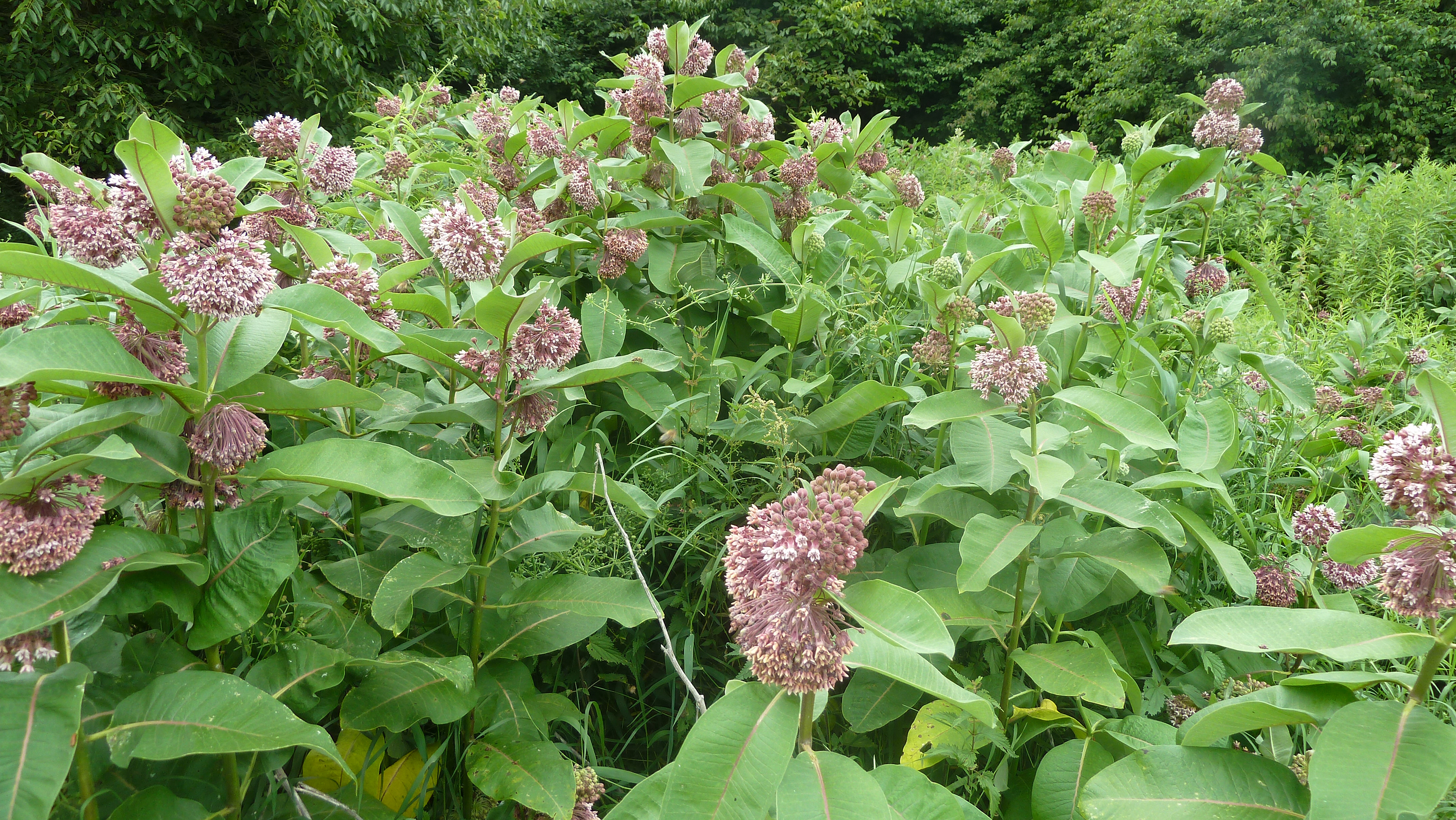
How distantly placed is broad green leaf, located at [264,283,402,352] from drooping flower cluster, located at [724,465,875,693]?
0.76 metres

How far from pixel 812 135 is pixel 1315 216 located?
5640 mm

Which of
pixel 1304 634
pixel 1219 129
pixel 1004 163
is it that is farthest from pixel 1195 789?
pixel 1004 163

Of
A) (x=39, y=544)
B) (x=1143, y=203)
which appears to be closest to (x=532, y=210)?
(x=39, y=544)

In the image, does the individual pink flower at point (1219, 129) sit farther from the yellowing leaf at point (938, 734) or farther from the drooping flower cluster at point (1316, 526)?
the yellowing leaf at point (938, 734)

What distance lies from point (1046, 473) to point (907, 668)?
596mm

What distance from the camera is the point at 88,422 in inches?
45.3

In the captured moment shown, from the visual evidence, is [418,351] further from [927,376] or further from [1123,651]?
[1123,651]

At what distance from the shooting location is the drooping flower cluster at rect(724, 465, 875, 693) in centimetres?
104

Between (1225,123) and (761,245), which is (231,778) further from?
(1225,123)

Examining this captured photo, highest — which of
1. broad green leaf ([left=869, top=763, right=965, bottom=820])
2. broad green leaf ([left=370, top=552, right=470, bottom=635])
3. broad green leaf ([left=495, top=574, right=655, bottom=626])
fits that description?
broad green leaf ([left=869, top=763, right=965, bottom=820])

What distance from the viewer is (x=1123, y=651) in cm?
192

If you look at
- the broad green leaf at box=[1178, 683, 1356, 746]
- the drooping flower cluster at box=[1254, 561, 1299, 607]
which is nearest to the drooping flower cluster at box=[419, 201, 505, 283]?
the broad green leaf at box=[1178, 683, 1356, 746]

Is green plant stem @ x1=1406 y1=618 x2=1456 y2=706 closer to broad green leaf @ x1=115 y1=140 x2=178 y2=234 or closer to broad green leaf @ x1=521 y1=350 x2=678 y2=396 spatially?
broad green leaf @ x1=521 y1=350 x2=678 y2=396

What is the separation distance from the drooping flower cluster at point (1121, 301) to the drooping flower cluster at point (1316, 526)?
0.70 m
